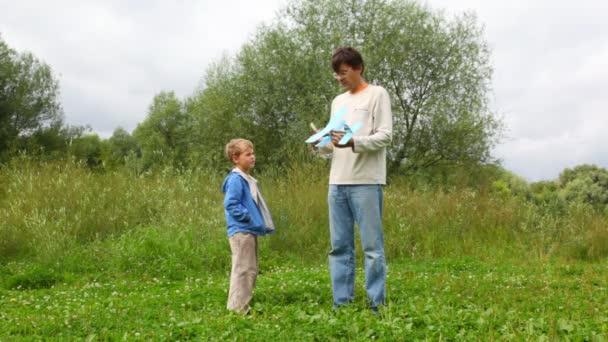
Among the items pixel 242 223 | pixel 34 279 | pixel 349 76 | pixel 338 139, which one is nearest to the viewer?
pixel 338 139

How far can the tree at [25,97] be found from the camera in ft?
94.9

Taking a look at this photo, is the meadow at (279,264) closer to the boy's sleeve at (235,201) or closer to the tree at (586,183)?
the boy's sleeve at (235,201)

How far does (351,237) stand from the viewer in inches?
203

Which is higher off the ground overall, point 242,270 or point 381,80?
point 381,80

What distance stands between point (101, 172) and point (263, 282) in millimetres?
6693

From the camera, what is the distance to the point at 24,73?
30344mm

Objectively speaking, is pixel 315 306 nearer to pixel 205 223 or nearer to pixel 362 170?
pixel 362 170

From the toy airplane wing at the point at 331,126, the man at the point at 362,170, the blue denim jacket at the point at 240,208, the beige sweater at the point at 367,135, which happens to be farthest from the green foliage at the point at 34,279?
the toy airplane wing at the point at 331,126

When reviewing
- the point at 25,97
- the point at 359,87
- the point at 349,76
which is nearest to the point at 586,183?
the point at 359,87

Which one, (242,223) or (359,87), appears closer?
(359,87)

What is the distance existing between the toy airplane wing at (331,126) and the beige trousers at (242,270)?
47.7 inches

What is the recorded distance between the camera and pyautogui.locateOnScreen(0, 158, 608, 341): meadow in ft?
15.1

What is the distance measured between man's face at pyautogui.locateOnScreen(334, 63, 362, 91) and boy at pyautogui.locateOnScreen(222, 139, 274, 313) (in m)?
1.09

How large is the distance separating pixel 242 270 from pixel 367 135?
169 centimetres
